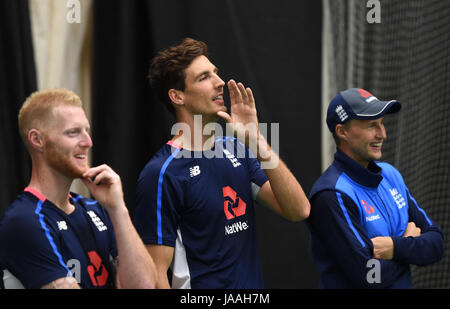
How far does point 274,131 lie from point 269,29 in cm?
80

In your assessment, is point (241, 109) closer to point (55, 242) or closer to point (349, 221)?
point (349, 221)

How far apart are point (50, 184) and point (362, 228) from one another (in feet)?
4.62

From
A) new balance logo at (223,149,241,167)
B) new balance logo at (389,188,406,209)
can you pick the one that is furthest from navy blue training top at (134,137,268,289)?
new balance logo at (389,188,406,209)

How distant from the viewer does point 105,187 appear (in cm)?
226

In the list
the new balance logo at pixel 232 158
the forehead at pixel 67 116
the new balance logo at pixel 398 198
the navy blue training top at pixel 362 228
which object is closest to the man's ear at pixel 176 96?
the new balance logo at pixel 232 158

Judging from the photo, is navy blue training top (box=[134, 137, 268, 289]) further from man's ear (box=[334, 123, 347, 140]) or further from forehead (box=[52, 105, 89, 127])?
man's ear (box=[334, 123, 347, 140])

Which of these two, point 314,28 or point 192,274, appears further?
point 314,28

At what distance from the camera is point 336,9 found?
15.3 feet

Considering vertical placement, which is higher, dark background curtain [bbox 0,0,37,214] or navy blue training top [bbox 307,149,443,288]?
dark background curtain [bbox 0,0,37,214]

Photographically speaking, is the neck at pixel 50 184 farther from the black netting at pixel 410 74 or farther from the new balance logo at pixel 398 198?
the black netting at pixel 410 74

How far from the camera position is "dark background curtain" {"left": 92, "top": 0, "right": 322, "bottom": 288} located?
3.95 metres
